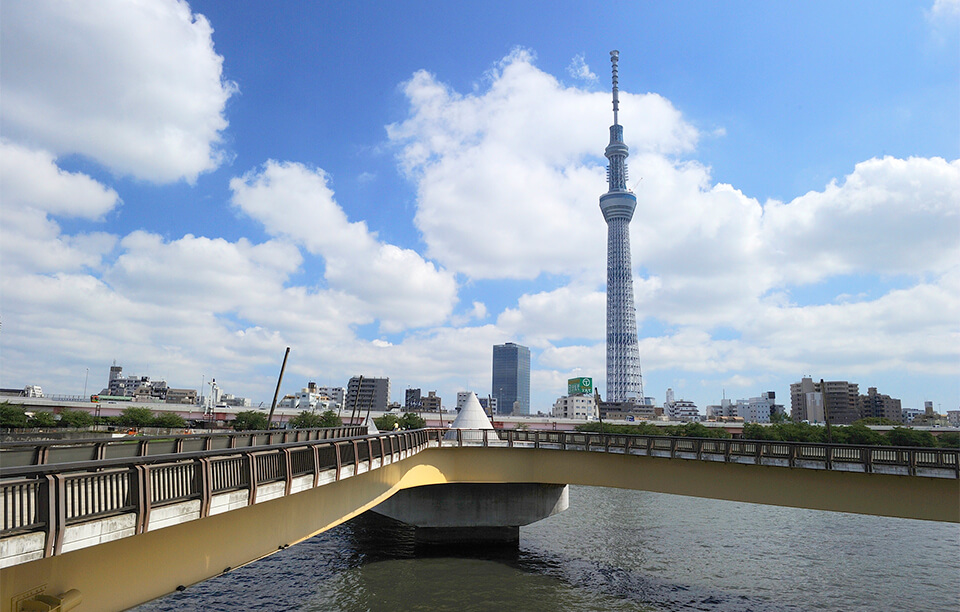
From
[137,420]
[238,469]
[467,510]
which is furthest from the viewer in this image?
[137,420]

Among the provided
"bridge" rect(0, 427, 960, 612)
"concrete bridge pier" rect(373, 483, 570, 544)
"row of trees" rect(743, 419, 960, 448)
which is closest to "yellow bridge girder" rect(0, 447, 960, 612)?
"bridge" rect(0, 427, 960, 612)

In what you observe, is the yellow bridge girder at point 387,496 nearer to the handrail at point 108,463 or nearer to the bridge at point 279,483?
the bridge at point 279,483

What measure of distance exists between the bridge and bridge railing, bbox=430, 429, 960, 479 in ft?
0.20

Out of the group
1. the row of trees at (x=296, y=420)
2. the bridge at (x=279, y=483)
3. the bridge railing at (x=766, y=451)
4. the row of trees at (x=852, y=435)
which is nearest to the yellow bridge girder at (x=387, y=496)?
the bridge at (x=279, y=483)

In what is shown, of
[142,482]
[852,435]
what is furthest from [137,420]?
[852,435]

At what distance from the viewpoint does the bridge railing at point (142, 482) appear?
29.2 feet

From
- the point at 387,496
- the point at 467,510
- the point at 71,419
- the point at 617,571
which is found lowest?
the point at 617,571

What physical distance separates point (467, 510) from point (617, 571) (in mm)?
10213

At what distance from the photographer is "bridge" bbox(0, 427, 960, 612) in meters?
9.62

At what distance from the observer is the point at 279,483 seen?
15.5 m

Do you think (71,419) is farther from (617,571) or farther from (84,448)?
(84,448)

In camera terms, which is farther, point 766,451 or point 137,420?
point 137,420

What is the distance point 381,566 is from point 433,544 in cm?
471

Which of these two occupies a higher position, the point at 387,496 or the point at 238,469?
the point at 238,469
